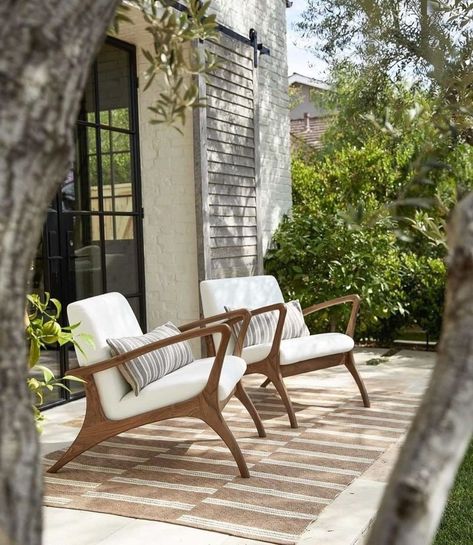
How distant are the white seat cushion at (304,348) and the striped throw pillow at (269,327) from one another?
0.45 feet

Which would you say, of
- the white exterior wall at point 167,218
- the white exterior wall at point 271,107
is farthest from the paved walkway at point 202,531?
the white exterior wall at point 271,107

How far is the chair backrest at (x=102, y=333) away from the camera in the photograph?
11.8ft

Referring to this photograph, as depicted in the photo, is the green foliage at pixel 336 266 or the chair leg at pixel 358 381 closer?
the chair leg at pixel 358 381

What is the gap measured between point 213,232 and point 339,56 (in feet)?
6.28

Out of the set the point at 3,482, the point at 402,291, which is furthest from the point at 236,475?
the point at 402,291

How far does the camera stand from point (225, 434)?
348 cm

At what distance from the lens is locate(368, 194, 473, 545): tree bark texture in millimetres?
774

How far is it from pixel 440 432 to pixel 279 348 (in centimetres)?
376

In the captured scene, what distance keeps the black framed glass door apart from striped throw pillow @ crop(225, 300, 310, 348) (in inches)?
46.9

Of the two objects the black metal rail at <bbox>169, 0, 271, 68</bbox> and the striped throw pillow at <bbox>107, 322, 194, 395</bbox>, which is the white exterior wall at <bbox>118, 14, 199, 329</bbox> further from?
the striped throw pillow at <bbox>107, 322, 194, 395</bbox>

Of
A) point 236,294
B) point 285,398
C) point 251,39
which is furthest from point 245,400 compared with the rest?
point 251,39

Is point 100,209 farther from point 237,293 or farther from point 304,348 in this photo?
point 304,348

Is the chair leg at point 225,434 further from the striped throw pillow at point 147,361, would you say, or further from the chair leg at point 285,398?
the chair leg at point 285,398

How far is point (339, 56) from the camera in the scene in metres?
6.75
